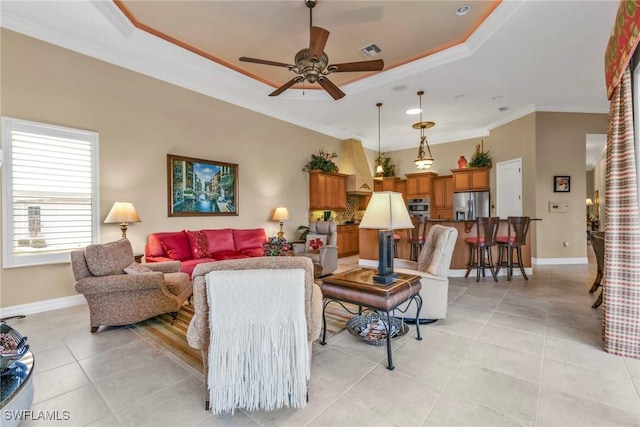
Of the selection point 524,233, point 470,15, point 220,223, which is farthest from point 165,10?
point 524,233

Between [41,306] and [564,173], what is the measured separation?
9516mm

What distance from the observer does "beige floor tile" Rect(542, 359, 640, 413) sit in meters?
1.79

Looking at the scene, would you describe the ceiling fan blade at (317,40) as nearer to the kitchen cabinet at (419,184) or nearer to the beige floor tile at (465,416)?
the beige floor tile at (465,416)

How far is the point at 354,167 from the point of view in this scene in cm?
803

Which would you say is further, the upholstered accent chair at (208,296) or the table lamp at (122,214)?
the table lamp at (122,214)

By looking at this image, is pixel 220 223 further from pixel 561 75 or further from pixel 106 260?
pixel 561 75

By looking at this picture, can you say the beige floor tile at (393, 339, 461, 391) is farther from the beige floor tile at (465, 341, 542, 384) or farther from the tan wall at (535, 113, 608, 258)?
the tan wall at (535, 113, 608, 258)

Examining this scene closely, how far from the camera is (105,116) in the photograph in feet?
12.8

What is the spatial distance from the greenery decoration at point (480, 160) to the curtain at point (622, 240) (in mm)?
5105

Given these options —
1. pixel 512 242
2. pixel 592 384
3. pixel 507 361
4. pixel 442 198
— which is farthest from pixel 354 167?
pixel 592 384

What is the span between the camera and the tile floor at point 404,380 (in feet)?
5.45

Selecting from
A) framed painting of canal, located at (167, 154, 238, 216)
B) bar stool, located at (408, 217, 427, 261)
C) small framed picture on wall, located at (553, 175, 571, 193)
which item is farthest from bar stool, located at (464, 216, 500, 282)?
framed painting of canal, located at (167, 154, 238, 216)

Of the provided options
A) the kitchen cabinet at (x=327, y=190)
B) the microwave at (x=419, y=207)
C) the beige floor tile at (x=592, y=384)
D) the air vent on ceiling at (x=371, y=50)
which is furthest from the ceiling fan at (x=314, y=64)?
the microwave at (x=419, y=207)

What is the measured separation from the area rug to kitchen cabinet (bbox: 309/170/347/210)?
150 inches
